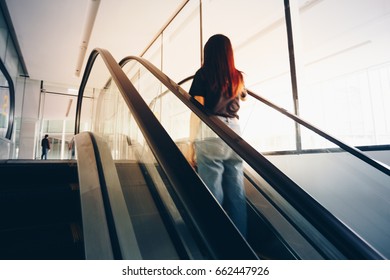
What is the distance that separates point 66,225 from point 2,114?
16.0ft

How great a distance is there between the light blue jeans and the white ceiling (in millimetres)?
4141

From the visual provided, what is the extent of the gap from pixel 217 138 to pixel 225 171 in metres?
0.25

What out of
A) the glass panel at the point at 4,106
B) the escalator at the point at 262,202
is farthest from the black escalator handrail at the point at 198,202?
the glass panel at the point at 4,106

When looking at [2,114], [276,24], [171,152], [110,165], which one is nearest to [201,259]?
[171,152]

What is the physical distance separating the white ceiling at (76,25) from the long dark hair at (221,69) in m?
3.62

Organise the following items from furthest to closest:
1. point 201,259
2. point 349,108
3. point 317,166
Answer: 1. point 349,108
2. point 317,166
3. point 201,259

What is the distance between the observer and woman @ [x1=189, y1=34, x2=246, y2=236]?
1.61 metres

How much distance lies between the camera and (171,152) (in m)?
0.99

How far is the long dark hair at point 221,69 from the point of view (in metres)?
1.65

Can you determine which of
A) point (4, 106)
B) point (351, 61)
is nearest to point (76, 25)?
point (4, 106)

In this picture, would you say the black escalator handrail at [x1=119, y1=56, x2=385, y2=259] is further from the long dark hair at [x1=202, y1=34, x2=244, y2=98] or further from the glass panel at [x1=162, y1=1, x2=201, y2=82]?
the glass panel at [x1=162, y1=1, x2=201, y2=82]
